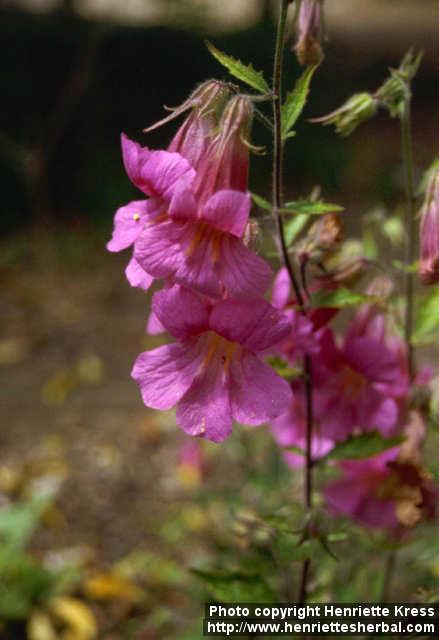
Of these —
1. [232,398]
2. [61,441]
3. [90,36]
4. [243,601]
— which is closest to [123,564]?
[61,441]

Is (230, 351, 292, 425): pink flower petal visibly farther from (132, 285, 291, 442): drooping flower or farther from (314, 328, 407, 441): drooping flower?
(314, 328, 407, 441): drooping flower

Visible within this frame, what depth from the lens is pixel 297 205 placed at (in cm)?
105

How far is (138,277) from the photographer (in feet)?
3.39

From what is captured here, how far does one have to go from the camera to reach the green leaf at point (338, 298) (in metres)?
1.14

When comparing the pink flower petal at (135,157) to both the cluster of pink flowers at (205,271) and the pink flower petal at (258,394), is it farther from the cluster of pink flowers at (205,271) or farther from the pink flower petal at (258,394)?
the pink flower petal at (258,394)

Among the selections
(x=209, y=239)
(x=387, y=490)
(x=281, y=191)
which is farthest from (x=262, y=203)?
A: (x=387, y=490)

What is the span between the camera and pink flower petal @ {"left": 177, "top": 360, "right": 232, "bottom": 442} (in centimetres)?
101

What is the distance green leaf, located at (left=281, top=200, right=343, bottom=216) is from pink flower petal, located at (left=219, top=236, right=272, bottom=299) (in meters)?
0.11

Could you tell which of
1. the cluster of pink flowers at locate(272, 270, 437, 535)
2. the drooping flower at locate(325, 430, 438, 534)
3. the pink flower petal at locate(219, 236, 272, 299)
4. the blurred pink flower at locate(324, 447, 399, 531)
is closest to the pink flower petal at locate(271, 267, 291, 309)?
the cluster of pink flowers at locate(272, 270, 437, 535)

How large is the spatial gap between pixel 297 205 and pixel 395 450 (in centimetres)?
60

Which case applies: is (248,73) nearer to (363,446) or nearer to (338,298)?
(338,298)

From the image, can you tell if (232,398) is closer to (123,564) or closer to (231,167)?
(231,167)

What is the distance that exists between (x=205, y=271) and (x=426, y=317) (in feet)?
1.87

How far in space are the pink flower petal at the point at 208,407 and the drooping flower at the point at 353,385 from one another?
249 millimetres
